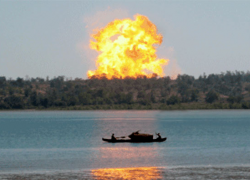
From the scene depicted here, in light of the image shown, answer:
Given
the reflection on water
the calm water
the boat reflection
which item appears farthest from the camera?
the reflection on water

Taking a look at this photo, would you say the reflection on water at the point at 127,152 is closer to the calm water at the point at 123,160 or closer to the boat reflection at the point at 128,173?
the calm water at the point at 123,160

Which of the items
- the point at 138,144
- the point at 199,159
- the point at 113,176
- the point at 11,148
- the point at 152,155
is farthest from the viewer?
the point at 138,144

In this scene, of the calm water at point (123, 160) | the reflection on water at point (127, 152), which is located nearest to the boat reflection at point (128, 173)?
the calm water at point (123, 160)

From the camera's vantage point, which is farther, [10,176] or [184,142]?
[184,142]

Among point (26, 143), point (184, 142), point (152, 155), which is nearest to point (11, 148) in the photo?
point (26, 143)

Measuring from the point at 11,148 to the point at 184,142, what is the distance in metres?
31.9

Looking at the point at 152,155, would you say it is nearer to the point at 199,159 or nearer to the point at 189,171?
the point at 199,159

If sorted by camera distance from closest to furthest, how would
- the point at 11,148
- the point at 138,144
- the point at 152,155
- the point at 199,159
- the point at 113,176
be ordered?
the point at 113,176 → the point at 199,159 → the point at 152,155 → the point at 11,148 → the point at 138,144

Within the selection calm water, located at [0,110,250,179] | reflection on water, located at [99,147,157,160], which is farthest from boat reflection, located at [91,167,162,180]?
reflection on water, located at [99,147,157,160]

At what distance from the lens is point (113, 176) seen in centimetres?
4878

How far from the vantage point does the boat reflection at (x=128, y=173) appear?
4812 cm

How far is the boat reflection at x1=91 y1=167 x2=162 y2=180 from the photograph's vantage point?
48125 millimetres

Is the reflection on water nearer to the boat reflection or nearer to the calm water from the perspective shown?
the calm water

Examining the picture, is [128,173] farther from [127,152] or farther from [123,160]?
[127,152]
